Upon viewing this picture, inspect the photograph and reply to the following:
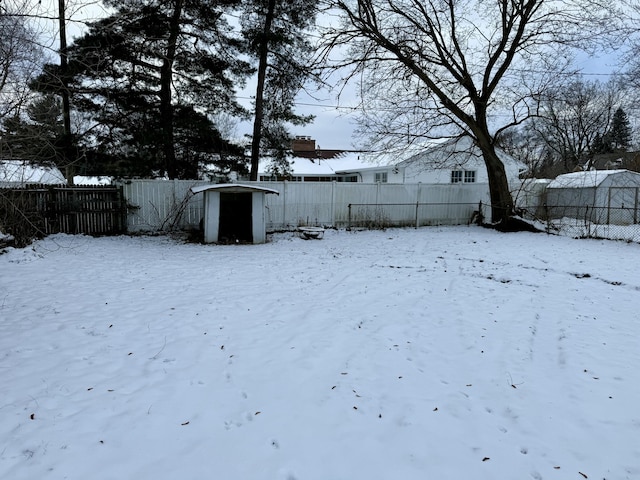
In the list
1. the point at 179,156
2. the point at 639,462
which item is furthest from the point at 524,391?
the point at 179,156

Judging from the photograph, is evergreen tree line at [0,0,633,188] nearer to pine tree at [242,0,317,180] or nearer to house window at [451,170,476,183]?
pine tree at [242,0,317,180]

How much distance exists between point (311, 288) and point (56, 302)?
363 centimetres

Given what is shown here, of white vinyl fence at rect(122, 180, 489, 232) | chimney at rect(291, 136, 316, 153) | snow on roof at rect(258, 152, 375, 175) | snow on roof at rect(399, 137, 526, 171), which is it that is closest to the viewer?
white vinyl fence at rect(122, 180, 489, 232)

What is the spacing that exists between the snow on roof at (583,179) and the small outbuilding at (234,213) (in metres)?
13.3

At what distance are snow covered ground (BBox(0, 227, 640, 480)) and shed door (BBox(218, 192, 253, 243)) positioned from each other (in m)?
4.56

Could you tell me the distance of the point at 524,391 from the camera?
322cm

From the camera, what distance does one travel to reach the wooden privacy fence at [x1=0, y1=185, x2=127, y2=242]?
10336 millimetres

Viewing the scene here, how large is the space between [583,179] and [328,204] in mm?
11188

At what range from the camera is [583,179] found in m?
16.2

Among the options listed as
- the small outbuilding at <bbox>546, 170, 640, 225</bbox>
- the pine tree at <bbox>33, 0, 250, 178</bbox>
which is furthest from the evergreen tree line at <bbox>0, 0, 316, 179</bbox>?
the small outbuilding at <bbox>546, 170, 640, 225</bbox>

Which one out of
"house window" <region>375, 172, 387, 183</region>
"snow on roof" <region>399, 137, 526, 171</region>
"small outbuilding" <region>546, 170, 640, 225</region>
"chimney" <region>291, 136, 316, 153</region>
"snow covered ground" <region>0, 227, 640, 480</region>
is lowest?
"snow covered ground" <region>0, 227, 640, 480</region>

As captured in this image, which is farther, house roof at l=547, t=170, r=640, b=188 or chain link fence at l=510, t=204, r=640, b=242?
house roof at l=547, t=170, r=640, b=188

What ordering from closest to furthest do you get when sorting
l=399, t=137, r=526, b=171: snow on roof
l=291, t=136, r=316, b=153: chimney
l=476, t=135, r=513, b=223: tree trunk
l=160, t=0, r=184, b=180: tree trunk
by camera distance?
l=160, t=0, r=184, b=180: tree trunk → l=476, t=135, r=513, b=223: tree trunk → l=399, t=137, r=526, b=171: snow on roof → l=291, t=136, r=316, b=153: chimney

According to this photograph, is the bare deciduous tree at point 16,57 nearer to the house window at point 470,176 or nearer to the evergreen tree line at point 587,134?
the house window at point 470,176
